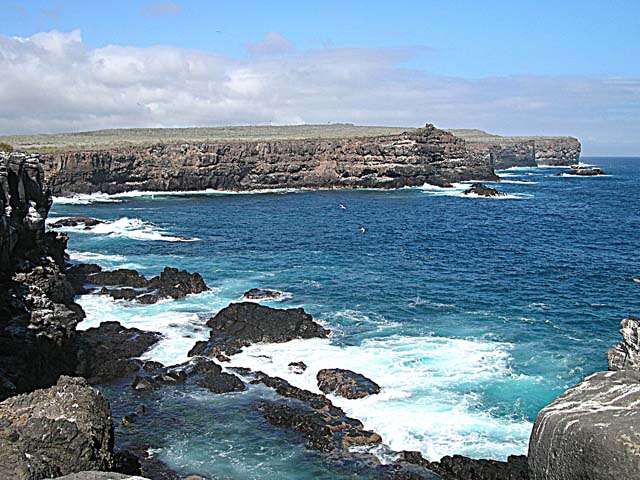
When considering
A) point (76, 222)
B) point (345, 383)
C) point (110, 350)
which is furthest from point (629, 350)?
point (76, 222)

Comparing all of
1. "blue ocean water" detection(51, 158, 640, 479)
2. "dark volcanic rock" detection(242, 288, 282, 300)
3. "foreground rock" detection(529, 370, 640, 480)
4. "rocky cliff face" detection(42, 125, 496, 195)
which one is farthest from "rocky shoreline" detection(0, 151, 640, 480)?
"rocky cliff face" detection(42, 125, 496, 195)

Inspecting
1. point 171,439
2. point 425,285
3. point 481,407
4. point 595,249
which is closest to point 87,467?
point 171,439

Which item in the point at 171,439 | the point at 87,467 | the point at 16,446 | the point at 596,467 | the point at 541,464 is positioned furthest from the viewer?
the point at 171,439

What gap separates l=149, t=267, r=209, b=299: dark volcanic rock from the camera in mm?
42844

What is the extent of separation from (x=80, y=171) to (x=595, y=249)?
288 ft

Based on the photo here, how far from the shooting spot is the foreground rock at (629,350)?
1825 centimetres

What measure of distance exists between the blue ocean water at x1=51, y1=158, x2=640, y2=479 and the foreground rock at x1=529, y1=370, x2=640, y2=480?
1291 centimetres

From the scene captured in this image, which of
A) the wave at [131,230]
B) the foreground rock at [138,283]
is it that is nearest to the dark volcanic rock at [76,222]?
the wave at [131,230]

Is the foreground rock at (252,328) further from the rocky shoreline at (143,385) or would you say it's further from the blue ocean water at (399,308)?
the blue ocean water at (399,308)

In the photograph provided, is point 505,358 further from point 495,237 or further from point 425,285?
point 495,237

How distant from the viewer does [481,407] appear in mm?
25375

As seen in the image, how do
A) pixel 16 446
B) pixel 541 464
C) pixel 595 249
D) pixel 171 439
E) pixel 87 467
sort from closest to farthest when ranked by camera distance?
pixel 541 464
pixel 16 446
pixel 87 467
pixel 171 439
pixel 595 249

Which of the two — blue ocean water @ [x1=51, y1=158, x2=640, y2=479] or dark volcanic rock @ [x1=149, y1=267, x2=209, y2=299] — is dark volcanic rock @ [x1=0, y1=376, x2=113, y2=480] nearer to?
blue ocean water @ [x1=51, y1=158, x2=640, y2=479]

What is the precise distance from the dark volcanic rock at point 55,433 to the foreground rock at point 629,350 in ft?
49.0
